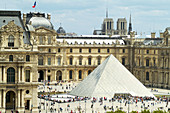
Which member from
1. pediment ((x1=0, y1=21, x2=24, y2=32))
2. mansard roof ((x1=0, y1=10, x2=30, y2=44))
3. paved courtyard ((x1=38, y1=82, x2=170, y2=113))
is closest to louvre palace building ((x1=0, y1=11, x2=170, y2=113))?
paved courtyard ((x1=38, y1=82, x2=170, y2=113))

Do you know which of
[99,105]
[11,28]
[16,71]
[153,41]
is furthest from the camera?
[153,41]

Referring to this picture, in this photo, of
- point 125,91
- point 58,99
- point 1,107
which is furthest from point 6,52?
point 125,91

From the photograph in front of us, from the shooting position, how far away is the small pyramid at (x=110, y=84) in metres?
90.3

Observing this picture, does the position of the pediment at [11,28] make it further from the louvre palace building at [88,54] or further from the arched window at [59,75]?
the arched window at [59,75]

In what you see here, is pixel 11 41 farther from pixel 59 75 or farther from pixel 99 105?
pixel 59 75

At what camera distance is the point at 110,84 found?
301ft

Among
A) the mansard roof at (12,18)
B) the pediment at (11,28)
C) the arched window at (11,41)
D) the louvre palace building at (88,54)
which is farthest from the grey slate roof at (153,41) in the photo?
the arched window at (11,41)

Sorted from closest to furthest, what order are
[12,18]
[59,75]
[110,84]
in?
[12,18], [110,84], [59,75]

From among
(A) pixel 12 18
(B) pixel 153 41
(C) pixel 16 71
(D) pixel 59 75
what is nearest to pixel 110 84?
(C) pixel 16 71

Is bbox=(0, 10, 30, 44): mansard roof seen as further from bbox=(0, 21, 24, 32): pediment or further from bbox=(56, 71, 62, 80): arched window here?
bbox=(56, 71, 62, 80): arched window

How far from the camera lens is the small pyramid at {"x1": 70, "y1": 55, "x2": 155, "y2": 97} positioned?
296 ft

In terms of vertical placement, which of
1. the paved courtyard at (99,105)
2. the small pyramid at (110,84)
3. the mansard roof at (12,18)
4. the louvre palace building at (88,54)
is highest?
the mansard roof at (12,18)

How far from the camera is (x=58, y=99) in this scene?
8800cm

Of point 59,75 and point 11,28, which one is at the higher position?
point 11,28
